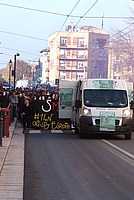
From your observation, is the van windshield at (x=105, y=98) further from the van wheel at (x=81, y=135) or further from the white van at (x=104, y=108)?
the van wheel at (x=81, y=135)

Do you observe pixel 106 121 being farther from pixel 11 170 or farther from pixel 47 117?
pixel 11 170

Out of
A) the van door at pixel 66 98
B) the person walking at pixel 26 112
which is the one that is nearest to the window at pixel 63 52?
the van door at pixel 66 98

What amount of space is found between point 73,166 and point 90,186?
2967 millimetres

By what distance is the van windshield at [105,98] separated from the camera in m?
22.4

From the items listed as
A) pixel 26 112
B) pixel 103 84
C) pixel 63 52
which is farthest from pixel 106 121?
pixel 63 52

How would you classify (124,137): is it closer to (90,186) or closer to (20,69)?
(90,186)

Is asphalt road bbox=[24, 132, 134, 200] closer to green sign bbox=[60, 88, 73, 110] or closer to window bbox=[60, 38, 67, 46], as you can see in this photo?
green sign bbox=[60, 88, 73, 110]

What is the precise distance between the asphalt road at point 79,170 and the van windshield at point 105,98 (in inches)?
72.8

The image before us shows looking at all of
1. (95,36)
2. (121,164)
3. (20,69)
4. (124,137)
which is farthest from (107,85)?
(20,69)

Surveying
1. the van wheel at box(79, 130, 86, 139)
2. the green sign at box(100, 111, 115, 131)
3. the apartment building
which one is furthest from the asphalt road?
the apartment building

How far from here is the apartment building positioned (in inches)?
4230

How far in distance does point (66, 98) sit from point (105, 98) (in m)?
4.84

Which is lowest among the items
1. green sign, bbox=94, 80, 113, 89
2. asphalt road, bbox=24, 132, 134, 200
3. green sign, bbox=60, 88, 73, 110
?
asphalt road, bbox=24, 132, 134, 200

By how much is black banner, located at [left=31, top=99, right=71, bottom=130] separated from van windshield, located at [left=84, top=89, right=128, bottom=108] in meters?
5.09
